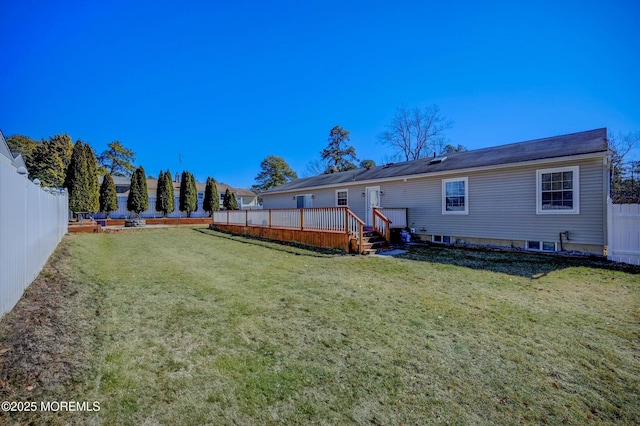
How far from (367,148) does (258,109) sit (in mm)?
18048

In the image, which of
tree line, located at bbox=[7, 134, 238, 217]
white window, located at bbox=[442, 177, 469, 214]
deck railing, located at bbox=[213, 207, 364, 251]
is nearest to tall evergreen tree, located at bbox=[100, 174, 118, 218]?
tree line, located at bbox=[7, 134, 238, 217]

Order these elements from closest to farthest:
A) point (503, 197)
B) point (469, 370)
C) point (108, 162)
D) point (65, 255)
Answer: point (469, 370)
point (65, 255)
point (503, 197)
point (108, 162)

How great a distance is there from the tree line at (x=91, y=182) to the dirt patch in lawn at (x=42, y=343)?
1526cm

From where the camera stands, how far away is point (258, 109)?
1024 inches

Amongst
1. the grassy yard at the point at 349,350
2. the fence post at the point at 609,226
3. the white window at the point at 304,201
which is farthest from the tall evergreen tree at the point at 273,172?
the fence post at the point at 609,226

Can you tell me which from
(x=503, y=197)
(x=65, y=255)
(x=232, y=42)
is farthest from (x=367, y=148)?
(x=65, y=255)

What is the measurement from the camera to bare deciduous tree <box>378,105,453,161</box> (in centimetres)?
2930

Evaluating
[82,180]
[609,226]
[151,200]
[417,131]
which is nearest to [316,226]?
[609,226]

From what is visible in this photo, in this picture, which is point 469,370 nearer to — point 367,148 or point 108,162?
point 367,148

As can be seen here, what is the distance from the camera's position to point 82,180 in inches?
640

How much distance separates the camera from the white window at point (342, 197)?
1527 centimetres

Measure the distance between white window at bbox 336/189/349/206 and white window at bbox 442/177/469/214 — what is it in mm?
5303

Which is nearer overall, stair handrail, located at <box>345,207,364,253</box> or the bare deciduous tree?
stair handrail, located at <box>345,207,364,253</box>

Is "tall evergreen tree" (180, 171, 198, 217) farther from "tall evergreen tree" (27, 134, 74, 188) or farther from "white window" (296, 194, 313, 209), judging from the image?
"tall evergreen tree" (27, 134, 74, 188)
